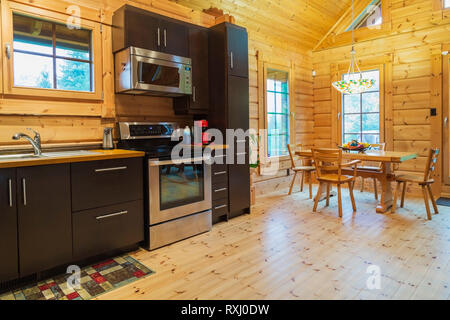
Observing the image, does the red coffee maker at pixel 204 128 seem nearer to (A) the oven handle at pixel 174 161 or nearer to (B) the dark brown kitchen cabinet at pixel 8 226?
(A) the oven handle at pixel 174 161

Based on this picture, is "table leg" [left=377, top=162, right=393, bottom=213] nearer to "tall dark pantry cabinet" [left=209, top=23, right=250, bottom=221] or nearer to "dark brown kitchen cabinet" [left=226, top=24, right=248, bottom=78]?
"tall dark pantry cabinet" [left=209, top=23, right=250, bottom=221]

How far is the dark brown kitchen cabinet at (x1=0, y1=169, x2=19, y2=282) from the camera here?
1.95 m

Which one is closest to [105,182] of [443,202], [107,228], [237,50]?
[107,228]

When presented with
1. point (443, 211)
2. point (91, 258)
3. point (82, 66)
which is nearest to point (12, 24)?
point (82, 66)

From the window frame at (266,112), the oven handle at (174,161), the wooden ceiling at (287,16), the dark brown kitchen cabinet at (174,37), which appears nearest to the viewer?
the oven handle at (174,161)

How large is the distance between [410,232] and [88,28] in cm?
366

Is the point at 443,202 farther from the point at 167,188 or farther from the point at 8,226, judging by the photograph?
the point at 8,226

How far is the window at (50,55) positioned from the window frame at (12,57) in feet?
0.11

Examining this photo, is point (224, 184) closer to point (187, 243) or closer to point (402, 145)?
point (187, 243)

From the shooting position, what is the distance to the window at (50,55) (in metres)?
2.51

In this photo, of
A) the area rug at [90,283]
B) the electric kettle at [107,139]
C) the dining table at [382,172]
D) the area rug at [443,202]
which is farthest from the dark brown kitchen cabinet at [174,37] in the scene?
the area rug at [443,202]

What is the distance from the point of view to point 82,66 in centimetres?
286

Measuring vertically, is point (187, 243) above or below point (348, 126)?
below

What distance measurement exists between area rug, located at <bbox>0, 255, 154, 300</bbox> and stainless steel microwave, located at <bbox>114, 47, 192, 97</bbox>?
155cm
